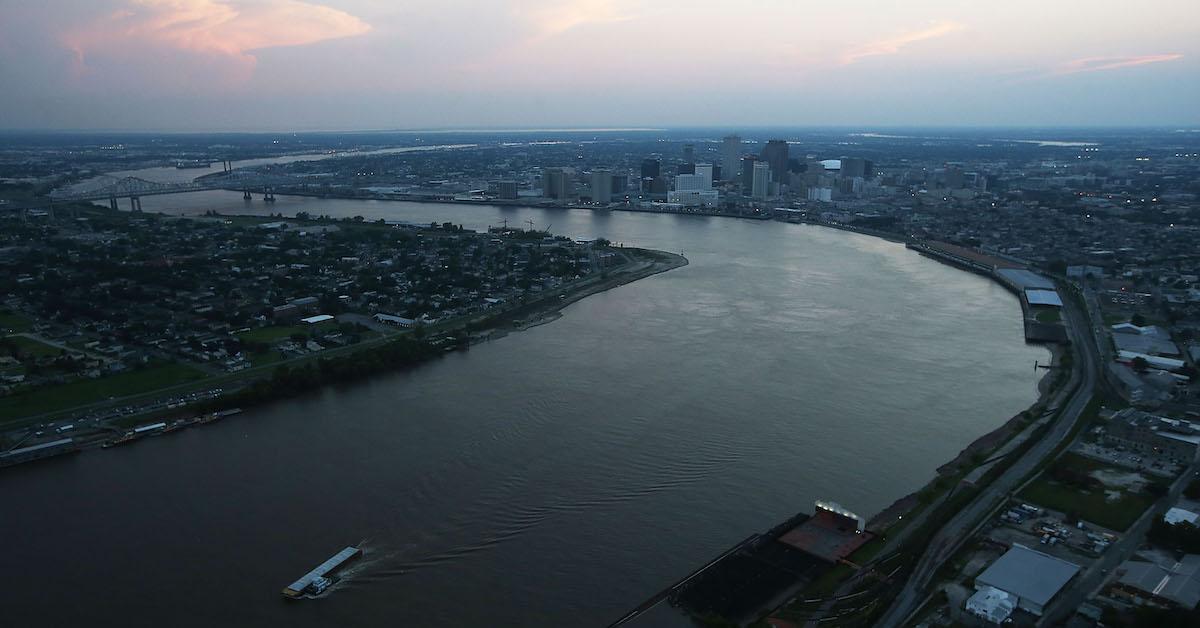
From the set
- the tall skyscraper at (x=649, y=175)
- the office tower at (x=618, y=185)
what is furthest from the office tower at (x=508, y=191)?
the tall skyscraper at (x=649, y=175)

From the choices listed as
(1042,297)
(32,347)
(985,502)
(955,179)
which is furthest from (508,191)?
(985,502)

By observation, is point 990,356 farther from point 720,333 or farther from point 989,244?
point 989,244

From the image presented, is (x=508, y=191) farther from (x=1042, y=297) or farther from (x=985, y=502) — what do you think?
(x=985, y=502)

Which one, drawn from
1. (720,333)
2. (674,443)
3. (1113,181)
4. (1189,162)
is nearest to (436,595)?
(674,443)


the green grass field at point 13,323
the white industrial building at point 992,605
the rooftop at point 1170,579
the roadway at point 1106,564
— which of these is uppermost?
the green grass field at point 13,323

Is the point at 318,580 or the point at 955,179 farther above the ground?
the point at 955,179

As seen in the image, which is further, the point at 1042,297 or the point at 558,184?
the point at 558,184

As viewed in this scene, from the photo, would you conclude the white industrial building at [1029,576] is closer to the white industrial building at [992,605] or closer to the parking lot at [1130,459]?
the white industrial building at [992,605]

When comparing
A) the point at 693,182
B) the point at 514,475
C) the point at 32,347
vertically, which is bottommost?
the point at 514,475
